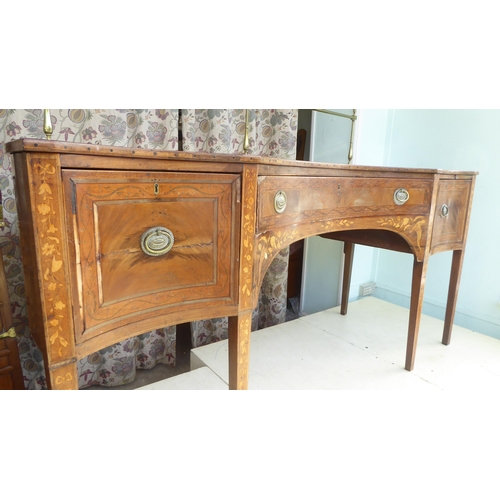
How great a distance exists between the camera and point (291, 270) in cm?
239

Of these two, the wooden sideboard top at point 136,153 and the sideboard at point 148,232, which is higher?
the wooden sideboard top at point 136,153

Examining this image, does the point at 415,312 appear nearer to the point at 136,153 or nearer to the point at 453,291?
the point at 453,291

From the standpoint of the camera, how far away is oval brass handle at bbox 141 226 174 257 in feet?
2.10

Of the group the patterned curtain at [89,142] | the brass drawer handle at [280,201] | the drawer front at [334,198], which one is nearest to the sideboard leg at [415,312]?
the drawer front at [334,198]

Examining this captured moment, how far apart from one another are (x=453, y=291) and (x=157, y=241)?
140 cm

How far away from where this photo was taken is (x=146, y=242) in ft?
2.10

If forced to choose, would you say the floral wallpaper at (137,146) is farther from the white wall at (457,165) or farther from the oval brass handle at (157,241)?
the oval brass handle at (157,241)

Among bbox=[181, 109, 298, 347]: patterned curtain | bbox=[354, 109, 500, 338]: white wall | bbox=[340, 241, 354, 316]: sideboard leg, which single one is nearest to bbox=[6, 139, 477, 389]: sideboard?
bbox=[181, 109, 298, 347]: patterned curtain

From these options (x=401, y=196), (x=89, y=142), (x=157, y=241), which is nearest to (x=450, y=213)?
(x=401, y=196)

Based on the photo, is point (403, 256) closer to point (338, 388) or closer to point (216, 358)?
point (338, 388)

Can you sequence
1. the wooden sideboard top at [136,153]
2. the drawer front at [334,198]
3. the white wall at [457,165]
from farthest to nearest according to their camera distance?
the white wall at [457,165] < the drawer front at [334,198] < the wooden sideboard top at [136,153]

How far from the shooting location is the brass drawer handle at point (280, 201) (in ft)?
2.72
